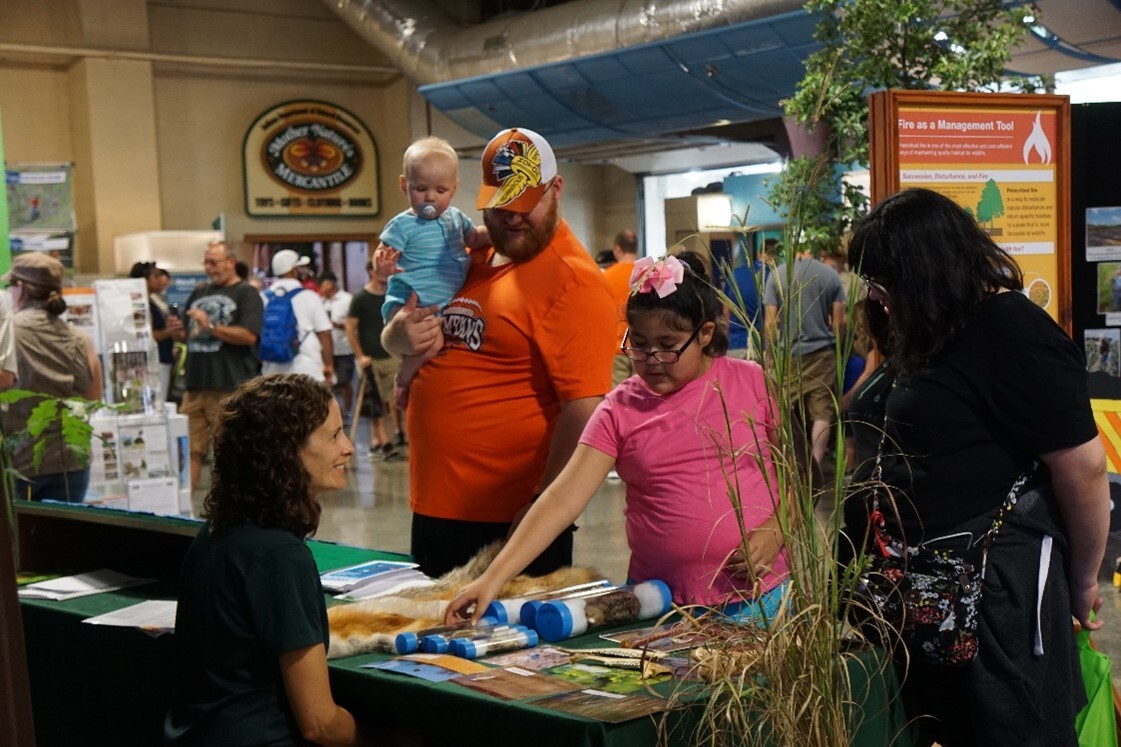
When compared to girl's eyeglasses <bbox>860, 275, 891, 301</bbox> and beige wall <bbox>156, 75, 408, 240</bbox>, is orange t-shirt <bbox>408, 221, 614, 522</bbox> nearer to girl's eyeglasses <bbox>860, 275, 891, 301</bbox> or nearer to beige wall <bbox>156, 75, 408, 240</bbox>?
girl's eyeglasses <bbox>860, 275, 891, 301</bbox>

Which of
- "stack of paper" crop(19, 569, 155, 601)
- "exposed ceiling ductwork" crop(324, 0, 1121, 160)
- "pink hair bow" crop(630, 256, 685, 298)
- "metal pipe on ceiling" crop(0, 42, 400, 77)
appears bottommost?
"stack of paper" crop(19, 569, 155, 601)

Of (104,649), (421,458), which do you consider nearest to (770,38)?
(421,458)

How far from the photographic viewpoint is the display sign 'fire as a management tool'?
565 inches

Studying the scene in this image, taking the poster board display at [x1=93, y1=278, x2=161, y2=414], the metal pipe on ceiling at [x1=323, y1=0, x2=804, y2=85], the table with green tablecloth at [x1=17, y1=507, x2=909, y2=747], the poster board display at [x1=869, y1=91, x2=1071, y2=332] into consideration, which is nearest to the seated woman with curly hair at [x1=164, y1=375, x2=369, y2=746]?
the table with green tablecloth at [x1=17, y1=507, x2=909, y2=747]

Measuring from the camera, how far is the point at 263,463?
2.00m

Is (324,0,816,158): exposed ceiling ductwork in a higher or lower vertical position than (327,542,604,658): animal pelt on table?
higher

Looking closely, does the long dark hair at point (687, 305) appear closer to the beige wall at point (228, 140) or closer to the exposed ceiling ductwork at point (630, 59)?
the exposed ceiling ductwork at point (630, 59)

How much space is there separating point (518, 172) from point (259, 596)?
113 centimetres

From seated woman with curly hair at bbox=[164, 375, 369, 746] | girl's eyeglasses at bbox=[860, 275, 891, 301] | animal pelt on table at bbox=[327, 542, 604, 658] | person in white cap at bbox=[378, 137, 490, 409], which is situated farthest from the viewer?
person in white cap at bbox=[378, 137, 490, 409]

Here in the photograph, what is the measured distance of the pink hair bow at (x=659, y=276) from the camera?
2.25m

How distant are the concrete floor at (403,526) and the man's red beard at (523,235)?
219 cm

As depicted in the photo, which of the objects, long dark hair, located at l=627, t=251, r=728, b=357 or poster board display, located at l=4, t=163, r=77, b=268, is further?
poster board display, located at l=4, t=163, r=77, b=268

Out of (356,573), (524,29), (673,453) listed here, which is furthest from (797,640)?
(524,29)

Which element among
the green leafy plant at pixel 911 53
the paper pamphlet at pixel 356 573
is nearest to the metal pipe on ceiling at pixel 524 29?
the green leafy plant at pixel 911 53
